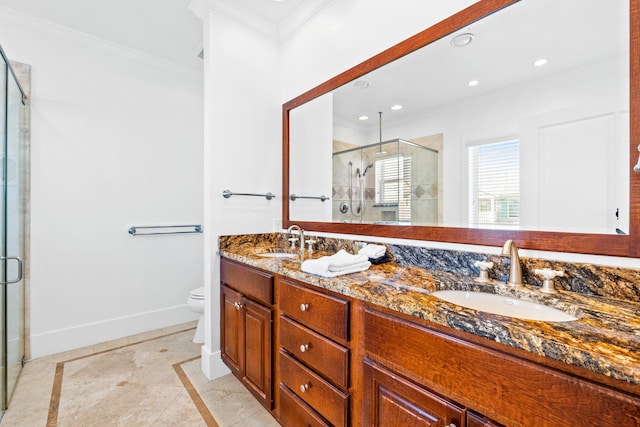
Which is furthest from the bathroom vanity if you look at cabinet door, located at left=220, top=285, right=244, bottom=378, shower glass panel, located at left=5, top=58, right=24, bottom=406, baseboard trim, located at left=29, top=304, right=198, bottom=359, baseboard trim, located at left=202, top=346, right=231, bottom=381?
baseboard trim, located at left=29, top=304, right=198, bottom=359

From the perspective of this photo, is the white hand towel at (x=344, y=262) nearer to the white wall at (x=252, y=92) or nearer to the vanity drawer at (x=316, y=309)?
the vanity drawer at (x=316, y=309)

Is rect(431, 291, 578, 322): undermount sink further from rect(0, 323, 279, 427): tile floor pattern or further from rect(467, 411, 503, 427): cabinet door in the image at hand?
rect(0, 323, 279, 427): tile floor pattern

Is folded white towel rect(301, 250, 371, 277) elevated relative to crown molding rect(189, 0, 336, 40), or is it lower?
lower

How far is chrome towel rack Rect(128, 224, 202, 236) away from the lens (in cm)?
264

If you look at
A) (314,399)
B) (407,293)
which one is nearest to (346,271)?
(407,293)

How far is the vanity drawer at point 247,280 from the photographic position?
1.47 metres

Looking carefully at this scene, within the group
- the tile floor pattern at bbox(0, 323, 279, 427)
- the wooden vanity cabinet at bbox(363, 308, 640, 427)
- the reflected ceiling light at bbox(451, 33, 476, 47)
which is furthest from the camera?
the tile floor pattern at bbox(0, 323, 279, 427)

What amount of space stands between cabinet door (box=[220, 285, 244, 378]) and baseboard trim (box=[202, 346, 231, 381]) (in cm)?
9

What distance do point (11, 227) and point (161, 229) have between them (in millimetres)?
1039

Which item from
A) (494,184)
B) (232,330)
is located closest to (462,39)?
(494,184)

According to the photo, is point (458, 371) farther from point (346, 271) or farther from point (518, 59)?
point (518, 59)

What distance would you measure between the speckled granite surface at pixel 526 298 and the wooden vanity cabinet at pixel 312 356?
8 centimetres

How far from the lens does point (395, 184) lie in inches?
63.8

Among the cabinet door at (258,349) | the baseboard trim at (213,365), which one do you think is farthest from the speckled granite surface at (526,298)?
the baseboard trim at (213,365)
